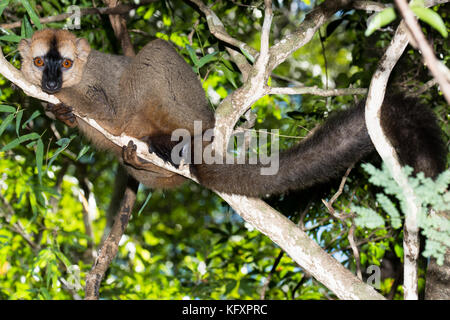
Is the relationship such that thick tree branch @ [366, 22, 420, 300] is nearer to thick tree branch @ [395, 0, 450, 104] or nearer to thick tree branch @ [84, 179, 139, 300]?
thick tree branch @ [395, 0, 450, 104]

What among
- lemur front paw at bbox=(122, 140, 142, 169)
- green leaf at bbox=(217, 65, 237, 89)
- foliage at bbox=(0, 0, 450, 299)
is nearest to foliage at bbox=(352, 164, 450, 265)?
foliage at bbox=(0, 0, 450, 299)

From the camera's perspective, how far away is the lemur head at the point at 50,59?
475 cm

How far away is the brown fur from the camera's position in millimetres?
3523

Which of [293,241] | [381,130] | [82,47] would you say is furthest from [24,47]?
[381,130]

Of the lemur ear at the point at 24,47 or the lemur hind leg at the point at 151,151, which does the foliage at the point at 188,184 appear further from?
the lemur hind leg at the point at 151,151

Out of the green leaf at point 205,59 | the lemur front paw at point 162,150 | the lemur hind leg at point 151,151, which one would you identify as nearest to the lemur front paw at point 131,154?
the lemur hind leg at point 151,151

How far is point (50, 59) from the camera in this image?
4.79m

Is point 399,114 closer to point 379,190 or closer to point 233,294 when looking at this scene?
point 379,190

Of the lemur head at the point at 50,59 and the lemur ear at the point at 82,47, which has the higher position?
the lemur ear at the point at 82,47

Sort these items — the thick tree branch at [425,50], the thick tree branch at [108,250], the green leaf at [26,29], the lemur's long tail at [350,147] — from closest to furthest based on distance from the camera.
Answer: the thick tree branch at [425,50] < the lemur's long tail at [350,147] < the thick tree branch at [108,250] < the green leaf at [26,29]

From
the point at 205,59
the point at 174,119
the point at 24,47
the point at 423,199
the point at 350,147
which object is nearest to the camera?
the point at 423,199

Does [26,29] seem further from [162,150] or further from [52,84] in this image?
[162,150]

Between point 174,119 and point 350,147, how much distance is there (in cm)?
183

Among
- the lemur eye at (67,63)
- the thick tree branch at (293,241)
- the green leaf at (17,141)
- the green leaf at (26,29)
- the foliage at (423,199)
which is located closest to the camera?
the foliage at (423,199)
